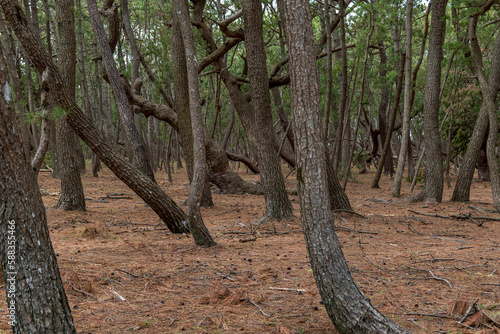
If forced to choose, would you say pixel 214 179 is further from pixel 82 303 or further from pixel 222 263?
pixel 82 303

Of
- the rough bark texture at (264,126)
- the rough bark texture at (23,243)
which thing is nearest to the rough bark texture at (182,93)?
the rough bark texture at (264,126)

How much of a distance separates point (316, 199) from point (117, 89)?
264 inches

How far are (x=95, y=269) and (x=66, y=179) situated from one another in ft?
15.6

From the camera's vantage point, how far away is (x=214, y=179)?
12.1 m

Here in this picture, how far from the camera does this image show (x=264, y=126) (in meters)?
7.42

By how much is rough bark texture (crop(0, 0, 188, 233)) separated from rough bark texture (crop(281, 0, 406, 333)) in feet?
13.0

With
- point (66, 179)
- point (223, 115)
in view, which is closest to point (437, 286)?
point (66, 179)

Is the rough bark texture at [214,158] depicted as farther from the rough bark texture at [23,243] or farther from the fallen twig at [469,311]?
the fallen twig at [469,311]

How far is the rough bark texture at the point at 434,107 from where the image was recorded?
33.6 feet

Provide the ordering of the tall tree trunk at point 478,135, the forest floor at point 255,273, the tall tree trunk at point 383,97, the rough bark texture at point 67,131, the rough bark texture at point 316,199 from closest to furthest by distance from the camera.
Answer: the rough bark texture at point 316,199
the forest floor at point 255,273
the rough bark texture at point 67,131
the tall tree trunk at point 478,135
the tall tree trunk at point 383,97

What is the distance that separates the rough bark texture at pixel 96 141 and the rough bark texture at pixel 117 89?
86.7 inches

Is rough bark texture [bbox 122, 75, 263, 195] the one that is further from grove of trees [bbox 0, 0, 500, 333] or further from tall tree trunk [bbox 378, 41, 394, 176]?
tall tree trunk [bbox 378, 41, 394, 176]

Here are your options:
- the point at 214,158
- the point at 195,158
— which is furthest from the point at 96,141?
the point at 214,158

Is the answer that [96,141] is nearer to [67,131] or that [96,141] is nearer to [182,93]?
[67,131]
